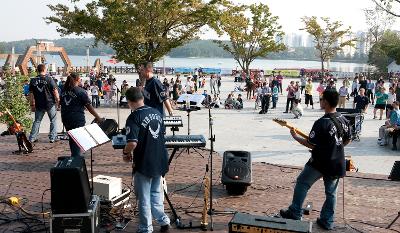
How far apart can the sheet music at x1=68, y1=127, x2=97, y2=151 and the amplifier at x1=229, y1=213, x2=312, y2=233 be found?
2.12 meters

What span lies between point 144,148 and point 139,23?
1654 centimetres

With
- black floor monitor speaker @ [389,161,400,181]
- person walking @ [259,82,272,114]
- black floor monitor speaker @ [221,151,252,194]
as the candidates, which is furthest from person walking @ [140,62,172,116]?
person walking @ [259,82,272,114]

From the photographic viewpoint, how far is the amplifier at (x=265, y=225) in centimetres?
418

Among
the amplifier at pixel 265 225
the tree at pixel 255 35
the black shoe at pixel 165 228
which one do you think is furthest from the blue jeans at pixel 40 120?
the tree at pixel 255 35

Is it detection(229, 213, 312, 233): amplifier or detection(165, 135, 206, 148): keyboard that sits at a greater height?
detection(165, 135, 206, 148): keyboard

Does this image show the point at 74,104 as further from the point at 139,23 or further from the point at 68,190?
the point at 139,23

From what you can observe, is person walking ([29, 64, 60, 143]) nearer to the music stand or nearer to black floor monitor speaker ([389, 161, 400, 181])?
the music stand

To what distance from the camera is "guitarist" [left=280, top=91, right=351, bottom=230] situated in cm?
541

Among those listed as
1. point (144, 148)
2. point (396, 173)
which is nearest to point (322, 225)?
point (396, 173)

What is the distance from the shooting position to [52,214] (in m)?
4.88

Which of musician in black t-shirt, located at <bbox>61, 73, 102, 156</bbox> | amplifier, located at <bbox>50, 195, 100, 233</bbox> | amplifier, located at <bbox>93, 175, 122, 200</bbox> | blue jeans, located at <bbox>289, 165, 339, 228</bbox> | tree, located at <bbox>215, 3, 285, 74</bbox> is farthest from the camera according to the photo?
tree, located at <bbox>215, 3, 285, 74</bbox>

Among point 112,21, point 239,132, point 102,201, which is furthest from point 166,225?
point 112,21

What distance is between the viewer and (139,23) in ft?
68.4

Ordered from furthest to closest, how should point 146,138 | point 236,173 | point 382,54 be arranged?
point 382,54 → point 236,173 → point 146,138
